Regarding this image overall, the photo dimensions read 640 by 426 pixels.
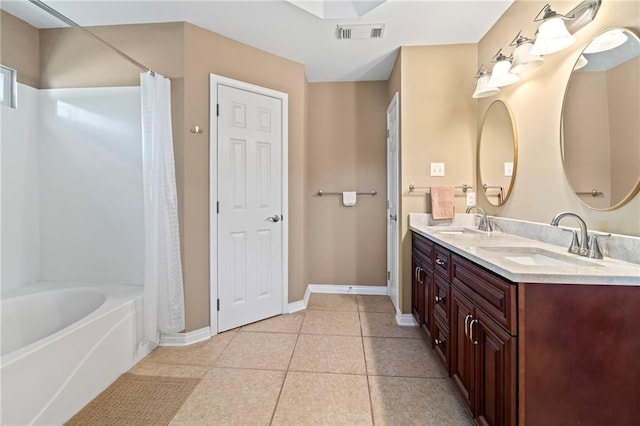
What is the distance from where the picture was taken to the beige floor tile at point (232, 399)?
139 cm

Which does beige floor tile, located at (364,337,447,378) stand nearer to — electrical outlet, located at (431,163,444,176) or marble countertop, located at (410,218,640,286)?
marble countertop, located at (410,218,640,286)

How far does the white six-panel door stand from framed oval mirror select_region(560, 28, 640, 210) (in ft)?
6.83

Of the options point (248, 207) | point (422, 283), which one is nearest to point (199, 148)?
point (248, 207)

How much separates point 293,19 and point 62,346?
8.19ft

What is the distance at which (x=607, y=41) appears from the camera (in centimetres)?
122

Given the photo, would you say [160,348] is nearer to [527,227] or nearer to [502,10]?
[527,227]

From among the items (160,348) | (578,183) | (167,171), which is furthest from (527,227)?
(160,348)

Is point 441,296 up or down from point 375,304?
up

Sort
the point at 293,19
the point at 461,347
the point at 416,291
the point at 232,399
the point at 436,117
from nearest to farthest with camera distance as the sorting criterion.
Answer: the point at 461,347, the point at 232,399, the point at 293,19, the point at 416,291, the point at 436,117

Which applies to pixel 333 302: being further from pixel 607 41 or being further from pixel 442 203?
pixel 607 41

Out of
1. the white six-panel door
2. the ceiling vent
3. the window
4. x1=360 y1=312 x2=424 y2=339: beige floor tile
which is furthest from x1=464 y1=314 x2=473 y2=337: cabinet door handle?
the window

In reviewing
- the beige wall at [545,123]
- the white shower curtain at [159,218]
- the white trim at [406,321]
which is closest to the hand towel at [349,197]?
Answer: the white trim at [406,321]

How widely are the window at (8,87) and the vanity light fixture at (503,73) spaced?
348cm

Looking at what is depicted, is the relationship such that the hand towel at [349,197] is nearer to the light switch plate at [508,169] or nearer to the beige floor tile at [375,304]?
the beige floor tile at [375,304]
